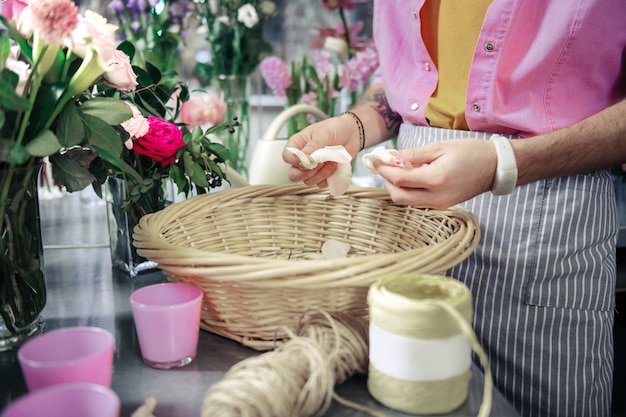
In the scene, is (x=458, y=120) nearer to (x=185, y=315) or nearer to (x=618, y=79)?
(x=618, y=79)

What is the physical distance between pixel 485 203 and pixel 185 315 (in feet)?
1.93

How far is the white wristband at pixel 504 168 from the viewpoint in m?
0.86

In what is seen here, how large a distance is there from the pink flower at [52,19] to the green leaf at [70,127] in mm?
102

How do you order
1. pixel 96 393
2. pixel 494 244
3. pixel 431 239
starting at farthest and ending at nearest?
pixel 494 244 < pixel 431 239 < pixel 96 393

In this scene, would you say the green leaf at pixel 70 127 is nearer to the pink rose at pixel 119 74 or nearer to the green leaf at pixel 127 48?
the pink rose at pixel 119 74

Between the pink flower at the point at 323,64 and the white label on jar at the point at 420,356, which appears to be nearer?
the white label on jar at the point at 420,356

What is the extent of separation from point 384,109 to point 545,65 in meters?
0.41

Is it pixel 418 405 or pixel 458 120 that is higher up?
pixel 458 120

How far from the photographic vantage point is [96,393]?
0.52 m

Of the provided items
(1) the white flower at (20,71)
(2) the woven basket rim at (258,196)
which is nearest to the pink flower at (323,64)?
(2) the woven basket rim at (258,196)

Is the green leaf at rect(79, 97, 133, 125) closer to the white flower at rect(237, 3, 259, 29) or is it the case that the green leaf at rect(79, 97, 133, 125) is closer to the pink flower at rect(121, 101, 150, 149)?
the pink flower at rect(121, 101, 150, 149)

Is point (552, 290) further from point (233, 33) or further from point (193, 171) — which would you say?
point (233, 33)

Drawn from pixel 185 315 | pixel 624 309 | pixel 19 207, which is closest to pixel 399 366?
pixel 185 315

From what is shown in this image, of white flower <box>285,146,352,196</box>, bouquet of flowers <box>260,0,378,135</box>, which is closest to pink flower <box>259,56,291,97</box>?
bouquet of flowers <box>260,0,378,135</box>
